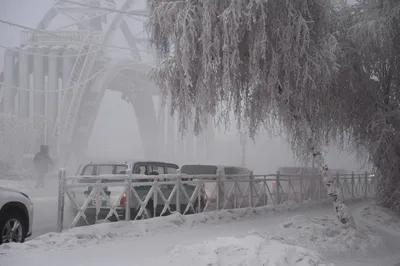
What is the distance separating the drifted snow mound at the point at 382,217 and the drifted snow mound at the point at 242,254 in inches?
209

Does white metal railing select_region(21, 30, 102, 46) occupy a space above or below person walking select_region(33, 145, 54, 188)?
above

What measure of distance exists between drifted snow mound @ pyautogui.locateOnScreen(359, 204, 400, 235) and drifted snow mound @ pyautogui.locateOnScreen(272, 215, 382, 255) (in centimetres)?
165

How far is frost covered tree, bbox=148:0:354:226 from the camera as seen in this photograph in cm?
717

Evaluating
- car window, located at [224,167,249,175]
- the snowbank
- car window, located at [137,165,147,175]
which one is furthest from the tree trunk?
car window, located at [224,167,249,175]

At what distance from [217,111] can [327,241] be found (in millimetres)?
3335

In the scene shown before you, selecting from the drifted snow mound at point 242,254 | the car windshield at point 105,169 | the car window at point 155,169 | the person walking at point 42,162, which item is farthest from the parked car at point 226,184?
the drifted snow mound at point 242,254

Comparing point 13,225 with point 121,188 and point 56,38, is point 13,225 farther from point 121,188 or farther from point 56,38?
point 56,38

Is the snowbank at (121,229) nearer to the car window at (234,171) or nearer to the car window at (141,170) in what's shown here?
the car window at (141,170)

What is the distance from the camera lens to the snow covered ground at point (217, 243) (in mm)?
5145

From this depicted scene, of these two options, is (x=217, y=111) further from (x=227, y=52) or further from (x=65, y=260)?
(x=65, y=260)

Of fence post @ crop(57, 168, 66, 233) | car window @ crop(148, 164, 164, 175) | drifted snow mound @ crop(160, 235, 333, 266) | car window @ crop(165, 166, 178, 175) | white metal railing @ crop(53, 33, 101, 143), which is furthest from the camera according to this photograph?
white metal railing @ crop(53, 33, 101, 143)

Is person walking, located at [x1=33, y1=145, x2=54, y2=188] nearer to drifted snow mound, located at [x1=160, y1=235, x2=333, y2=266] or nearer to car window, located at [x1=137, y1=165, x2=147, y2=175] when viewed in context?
car window, located at [x1=137, y1=165, x2=147, y2=175]

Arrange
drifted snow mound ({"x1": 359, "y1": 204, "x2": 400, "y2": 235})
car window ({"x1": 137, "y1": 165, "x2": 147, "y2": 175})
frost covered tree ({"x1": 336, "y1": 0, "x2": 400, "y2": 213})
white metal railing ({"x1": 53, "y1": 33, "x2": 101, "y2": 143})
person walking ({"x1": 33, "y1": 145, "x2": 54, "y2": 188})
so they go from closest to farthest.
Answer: frost covered tree ({"x1": 336, "y1": 0, "x2": 400, "y2": 213}), car window ({"x1": 137, "y1": 165, "x2": 147, "y2": 175}), drifted snow mound ({"x1": 359, "y1": 204, "x2": 400, "y2": 235}), person walking ({"x1": 33, "y1": 145, "x2": 54, "y2": 188}), white metal railing ({"x1": 53, "y1": 33, "x2": 101, "y2": 143})

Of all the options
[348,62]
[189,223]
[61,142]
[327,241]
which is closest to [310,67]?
[348,62]
